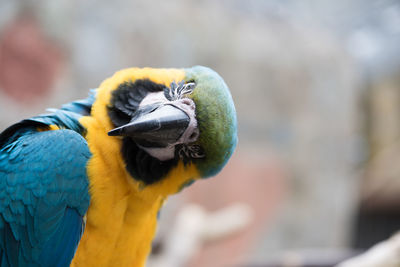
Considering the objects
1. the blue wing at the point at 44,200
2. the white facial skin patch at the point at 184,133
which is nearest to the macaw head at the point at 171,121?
the white facial skin patch at the point at 184,133

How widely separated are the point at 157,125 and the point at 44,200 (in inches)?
22.3

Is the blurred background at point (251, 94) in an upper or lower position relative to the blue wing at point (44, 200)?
upper

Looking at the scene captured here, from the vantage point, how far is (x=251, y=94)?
19.1 ft

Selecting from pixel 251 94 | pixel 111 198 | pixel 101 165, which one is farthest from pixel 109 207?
pixel 251 94

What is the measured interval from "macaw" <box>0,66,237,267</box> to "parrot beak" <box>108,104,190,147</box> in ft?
0.06

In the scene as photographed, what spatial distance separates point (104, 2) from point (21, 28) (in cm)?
103

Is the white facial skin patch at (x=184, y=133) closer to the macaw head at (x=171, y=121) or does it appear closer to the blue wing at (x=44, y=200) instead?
the macaw head at (x=171, y=121)

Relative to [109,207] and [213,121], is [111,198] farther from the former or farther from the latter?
[213,121]

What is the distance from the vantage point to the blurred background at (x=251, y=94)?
4148 millimetres

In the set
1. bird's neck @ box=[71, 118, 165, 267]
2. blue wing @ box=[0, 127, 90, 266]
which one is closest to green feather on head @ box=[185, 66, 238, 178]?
bird's neck @ box=[71, 118, 165, 267]

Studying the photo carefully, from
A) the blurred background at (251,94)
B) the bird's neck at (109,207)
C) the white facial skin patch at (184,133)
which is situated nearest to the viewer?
the white facial skin patch at (184,133)

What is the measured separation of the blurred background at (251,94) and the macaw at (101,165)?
2025mm

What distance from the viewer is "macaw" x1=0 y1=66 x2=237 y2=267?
1.45 m

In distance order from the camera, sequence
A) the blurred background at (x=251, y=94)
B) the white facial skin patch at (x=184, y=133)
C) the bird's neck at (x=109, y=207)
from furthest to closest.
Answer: the blurred background at (x=251, y=94) < the bird's neck at (x=109, y=207) < the white facial skin patch at (x=184, y=133)
